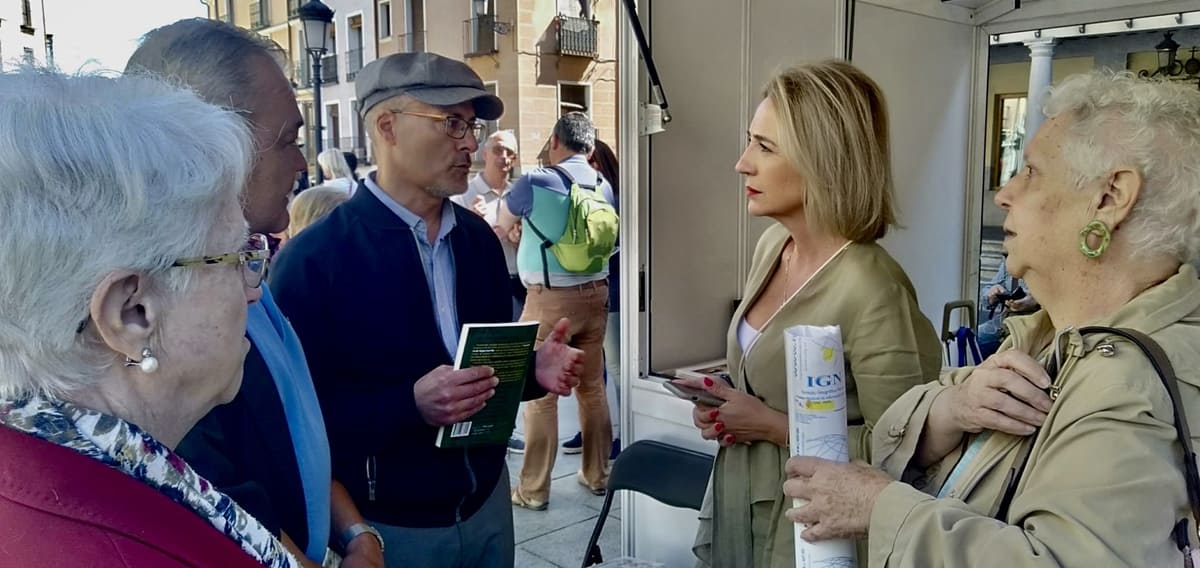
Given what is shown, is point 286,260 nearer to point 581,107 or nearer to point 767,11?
point 767,11

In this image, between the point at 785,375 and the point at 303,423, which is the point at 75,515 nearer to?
the point at 303,423

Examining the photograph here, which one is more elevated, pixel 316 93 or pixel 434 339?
pixel 316 93

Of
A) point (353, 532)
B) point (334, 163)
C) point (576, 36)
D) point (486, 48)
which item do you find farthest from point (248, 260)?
point (576, 36)

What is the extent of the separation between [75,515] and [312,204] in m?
2.78

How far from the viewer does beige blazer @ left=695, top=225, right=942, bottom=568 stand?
1556 millimetres

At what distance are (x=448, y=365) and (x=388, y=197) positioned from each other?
17.6 inches

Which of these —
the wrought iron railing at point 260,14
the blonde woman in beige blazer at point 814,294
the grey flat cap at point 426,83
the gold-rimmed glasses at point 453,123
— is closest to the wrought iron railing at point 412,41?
the wrought iron railing at point 260,14

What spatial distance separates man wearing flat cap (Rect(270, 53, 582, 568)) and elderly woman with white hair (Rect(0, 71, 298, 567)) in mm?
934

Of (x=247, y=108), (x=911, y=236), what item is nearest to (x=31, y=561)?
(x=247, y=108)

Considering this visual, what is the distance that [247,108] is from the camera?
137 cm

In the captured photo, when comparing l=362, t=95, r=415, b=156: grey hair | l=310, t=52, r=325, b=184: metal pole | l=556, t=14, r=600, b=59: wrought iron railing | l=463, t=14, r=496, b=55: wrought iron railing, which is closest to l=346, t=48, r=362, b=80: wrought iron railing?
l=310, t=52, r=325, b=184: metal pole

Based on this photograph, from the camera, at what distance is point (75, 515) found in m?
0.68

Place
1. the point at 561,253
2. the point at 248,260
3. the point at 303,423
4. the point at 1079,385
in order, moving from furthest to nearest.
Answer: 1. the point at 561,253
2. the point at 303,423
3. the point at 1079,385
4. the point at 248,260

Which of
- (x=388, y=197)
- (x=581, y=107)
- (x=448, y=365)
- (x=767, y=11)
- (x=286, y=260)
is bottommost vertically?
(x=448, y=365)
